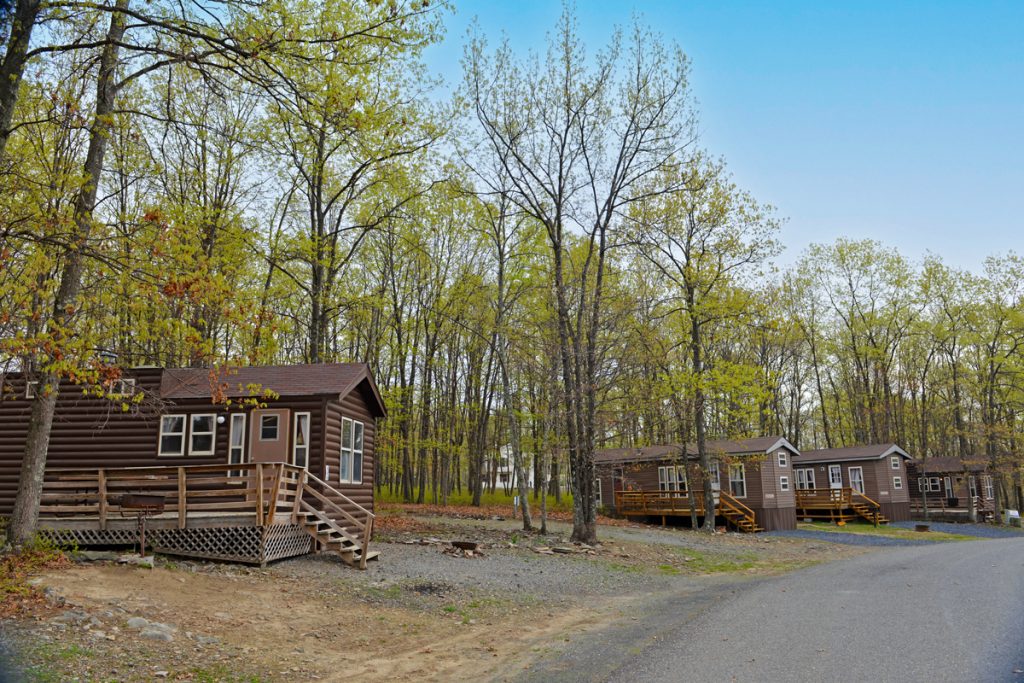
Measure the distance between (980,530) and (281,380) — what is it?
36132mm

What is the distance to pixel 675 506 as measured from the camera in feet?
110

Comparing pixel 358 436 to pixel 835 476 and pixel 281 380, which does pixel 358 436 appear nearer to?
pixel 281 380

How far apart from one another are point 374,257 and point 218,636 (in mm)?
29468

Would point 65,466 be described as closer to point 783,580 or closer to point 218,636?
point 218,636

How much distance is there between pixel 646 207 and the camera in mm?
26453

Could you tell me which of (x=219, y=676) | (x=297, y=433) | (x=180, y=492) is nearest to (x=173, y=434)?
(x=297, y=433)

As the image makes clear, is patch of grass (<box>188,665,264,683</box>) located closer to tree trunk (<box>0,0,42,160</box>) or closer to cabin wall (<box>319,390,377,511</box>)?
tree trunk (<box>0,0,42,160</box>)

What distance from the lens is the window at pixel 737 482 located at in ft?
108

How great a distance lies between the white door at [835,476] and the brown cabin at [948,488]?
911 cm

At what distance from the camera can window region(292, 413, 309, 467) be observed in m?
16.2

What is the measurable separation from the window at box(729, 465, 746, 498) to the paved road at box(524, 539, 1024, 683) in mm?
18679

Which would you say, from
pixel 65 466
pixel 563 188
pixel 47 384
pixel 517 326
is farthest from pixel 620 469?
pixel 47 384

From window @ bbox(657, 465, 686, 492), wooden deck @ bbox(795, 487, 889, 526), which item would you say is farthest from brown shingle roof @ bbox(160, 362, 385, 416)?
wooden deck @ bbox(795, 487, 889, 526)

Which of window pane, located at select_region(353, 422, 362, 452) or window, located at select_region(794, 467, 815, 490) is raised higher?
window pane, located at select_region(353, 422, 362, 452)
